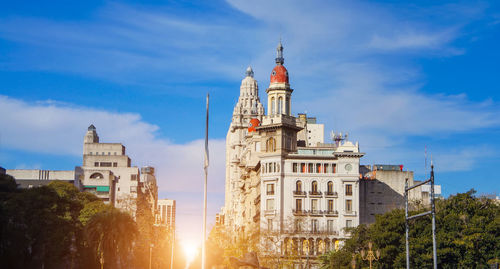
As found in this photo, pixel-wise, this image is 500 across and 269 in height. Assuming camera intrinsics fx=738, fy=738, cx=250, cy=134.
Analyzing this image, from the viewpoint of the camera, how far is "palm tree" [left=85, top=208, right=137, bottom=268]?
9688cm

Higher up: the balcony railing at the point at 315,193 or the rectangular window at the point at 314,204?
the balcony railing at the point at 315,193

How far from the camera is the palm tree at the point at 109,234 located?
96875 millimetres

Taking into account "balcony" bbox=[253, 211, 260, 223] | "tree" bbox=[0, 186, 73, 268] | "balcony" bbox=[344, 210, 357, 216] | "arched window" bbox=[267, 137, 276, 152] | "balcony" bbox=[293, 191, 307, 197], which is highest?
"arched window" bbox=[267, 137, 276, 152]

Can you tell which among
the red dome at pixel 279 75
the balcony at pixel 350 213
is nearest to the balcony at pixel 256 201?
the balcony at pixel 350 213

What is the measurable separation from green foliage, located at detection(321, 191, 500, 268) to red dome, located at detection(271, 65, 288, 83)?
47.1 metres

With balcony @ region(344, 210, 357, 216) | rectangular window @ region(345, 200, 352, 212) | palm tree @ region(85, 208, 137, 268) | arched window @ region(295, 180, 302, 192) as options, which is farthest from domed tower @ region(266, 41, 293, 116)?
palm tree @ region(85, 208, 137, 268)

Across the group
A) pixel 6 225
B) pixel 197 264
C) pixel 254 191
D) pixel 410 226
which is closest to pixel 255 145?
pixel 254 191

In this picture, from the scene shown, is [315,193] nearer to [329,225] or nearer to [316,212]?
[316,212]

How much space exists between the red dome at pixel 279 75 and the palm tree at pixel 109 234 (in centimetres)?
4065

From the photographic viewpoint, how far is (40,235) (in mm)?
83562

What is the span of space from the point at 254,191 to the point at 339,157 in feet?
74.3

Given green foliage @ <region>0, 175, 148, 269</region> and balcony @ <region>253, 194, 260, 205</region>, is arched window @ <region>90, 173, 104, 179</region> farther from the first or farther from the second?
green foliage @ <region>0, 175, 148, 269</region>

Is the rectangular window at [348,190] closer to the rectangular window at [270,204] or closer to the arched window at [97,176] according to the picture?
the rectangular window at [270,204]

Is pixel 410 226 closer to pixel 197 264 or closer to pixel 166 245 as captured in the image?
pixel 197 264
